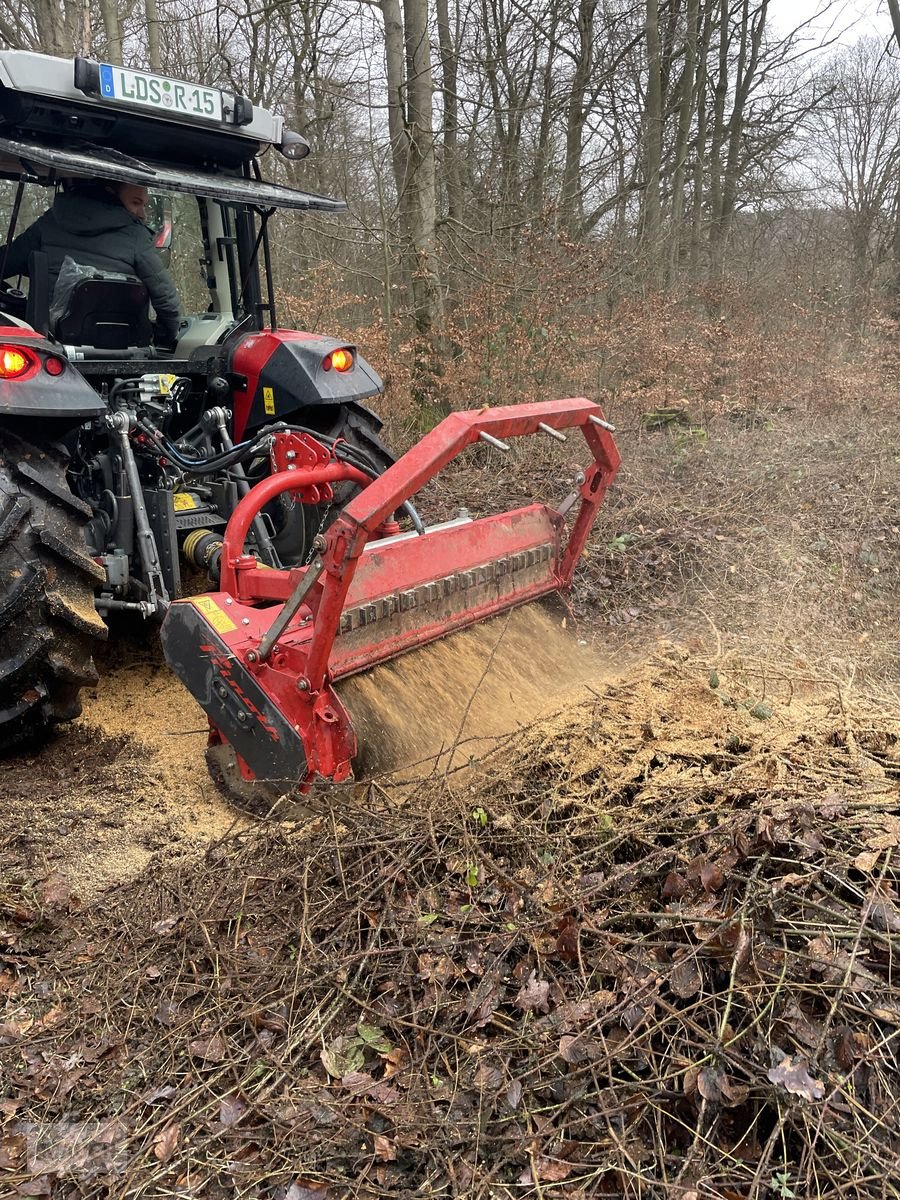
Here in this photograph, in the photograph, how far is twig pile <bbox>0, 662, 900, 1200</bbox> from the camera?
5.67 ft

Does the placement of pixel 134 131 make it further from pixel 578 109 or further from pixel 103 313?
pixel 578 109

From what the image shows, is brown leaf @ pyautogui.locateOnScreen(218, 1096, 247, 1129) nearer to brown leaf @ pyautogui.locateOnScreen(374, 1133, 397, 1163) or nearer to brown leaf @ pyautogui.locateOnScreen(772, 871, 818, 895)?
brown leaf @ pyautogui.locateOnScreen(374, 1133, 397, 1163)

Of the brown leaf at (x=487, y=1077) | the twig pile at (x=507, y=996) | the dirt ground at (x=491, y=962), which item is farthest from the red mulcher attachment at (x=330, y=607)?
the brown leaf at (x=487, y=1077)

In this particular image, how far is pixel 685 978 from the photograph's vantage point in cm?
191

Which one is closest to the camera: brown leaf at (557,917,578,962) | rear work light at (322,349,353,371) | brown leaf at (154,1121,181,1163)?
brown leaf at (154,1121,181,1163)

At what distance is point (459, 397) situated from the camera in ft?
27.5

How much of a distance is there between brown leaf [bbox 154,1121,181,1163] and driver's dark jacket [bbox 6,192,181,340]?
3425mm

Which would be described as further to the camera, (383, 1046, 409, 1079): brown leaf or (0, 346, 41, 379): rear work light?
(0, 346, 41, 379): rear work light

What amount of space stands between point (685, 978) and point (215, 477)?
3098 millimetres

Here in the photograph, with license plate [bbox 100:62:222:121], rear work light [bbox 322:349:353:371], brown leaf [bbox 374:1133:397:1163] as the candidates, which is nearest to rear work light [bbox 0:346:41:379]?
license plate [bbox 100:62:222:121]

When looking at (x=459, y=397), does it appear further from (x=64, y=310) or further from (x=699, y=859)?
(x=699, y=859)

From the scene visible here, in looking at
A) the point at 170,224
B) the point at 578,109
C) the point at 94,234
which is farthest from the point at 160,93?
the point at 578,109

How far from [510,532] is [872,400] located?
6.80 metres

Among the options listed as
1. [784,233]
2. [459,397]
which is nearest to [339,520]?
[459,397]
